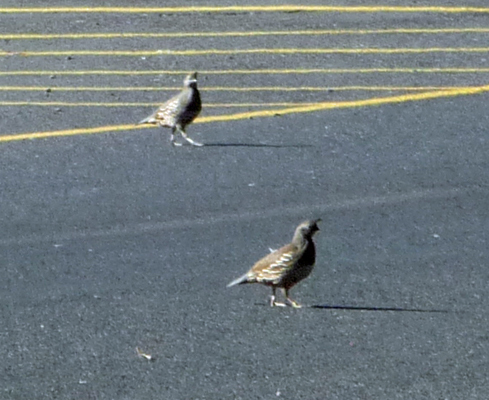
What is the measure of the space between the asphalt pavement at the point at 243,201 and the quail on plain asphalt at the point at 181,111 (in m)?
0.19

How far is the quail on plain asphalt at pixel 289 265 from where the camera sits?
25.7 ft

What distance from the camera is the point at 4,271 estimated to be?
8.59m

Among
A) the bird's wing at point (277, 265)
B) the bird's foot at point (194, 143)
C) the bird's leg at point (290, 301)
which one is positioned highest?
the bird's wing at point (277, 265)

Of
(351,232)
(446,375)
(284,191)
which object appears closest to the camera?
(446,375)

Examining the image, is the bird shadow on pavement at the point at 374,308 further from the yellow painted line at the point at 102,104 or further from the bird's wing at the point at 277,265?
the yellow painted line at the point at 102,104

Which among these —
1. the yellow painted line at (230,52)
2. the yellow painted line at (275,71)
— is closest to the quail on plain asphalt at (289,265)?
the yellow painted line at (275,71)

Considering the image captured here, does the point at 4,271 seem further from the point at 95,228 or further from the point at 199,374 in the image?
the point at 199,374

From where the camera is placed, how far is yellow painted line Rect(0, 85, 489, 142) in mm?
11250

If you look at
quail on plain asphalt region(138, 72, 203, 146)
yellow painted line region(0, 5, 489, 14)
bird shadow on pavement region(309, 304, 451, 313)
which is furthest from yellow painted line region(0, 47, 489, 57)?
bird shadow on pavement region(309, 304, 451, 313)

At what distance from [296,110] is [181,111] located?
1.24m

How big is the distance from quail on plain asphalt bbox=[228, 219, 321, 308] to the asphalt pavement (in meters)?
0.19

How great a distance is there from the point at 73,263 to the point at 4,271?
0.42 metres

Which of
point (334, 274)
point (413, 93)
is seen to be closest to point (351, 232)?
point (334, 274)

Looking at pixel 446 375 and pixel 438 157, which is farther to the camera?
pixel 438 157
